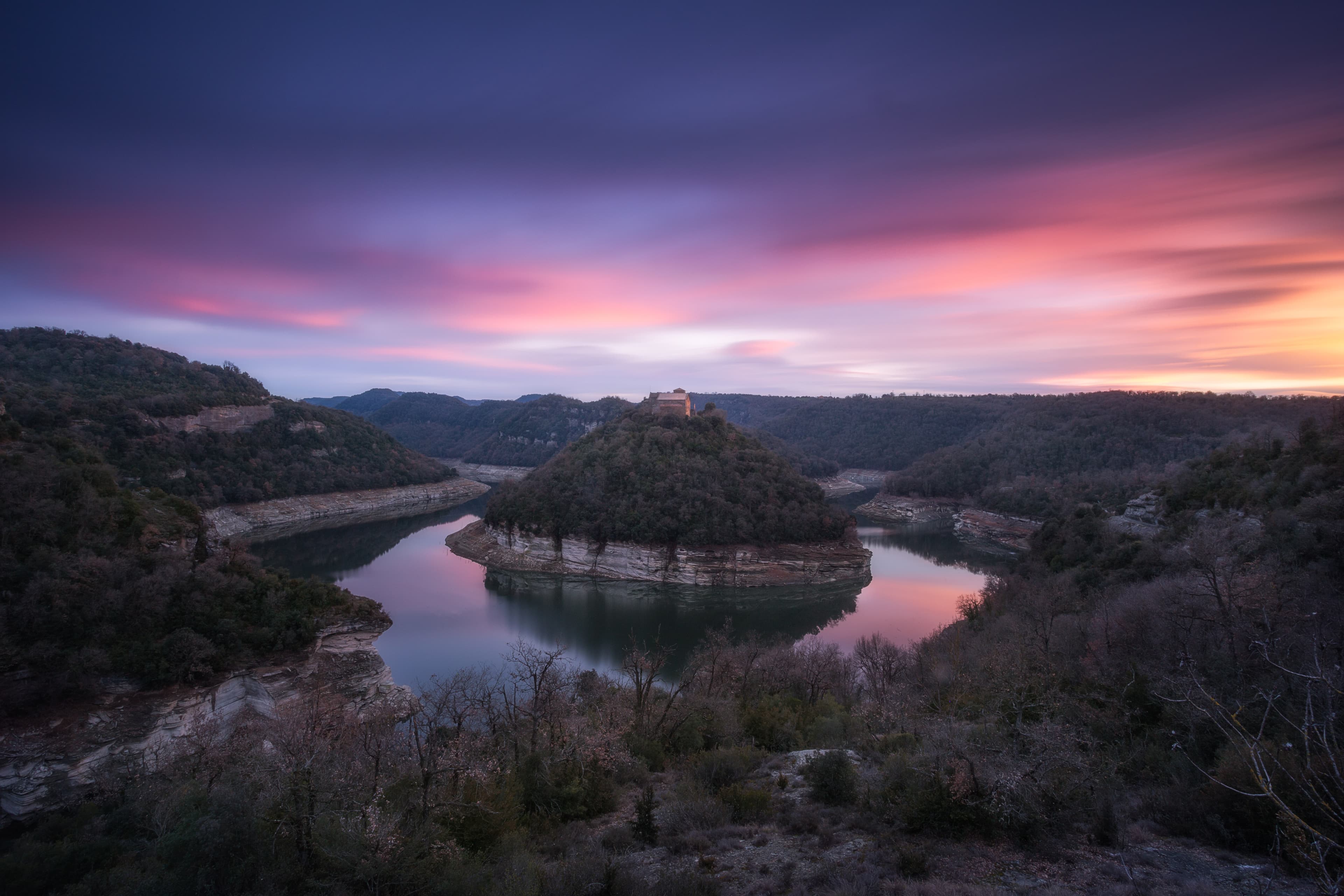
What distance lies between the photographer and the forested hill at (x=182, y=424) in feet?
148

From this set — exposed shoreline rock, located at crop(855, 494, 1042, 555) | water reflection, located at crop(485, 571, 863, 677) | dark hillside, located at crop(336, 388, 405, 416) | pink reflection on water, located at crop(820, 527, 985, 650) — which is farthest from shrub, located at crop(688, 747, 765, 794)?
dark hillside, located at crop(336, 388, 405, 416)

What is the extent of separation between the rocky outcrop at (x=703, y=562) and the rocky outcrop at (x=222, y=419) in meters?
35.3

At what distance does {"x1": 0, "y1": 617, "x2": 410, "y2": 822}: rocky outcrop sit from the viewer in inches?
463

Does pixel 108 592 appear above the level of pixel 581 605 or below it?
above

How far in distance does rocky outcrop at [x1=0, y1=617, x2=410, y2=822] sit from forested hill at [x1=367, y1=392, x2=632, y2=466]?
68.5 meters

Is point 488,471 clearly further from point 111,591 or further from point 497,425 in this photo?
point 111,591

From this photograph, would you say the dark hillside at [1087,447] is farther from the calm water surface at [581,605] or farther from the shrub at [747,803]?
the shrub at [747,803]

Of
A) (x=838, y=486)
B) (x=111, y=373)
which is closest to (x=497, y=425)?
(x=111, y=373)

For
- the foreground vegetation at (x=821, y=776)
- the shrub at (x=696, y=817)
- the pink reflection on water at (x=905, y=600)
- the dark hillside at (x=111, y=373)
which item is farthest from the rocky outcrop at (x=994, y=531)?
the dark hillside at (x=111, y=373)

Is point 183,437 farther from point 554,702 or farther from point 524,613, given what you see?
point 554,702

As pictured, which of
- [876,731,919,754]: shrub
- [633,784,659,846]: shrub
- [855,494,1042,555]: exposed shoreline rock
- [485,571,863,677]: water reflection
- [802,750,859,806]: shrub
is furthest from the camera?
[855,494,1042,555]: exposed shoreline rock

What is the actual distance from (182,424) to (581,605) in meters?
44.9

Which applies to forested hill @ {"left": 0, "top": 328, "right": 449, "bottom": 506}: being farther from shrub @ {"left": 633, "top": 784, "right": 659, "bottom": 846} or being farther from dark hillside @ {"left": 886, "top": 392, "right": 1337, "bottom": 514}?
dark hillside @ {"left": 886, "top": 392, "right": 1337, "bottom": 514}

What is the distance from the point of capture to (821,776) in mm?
9297
